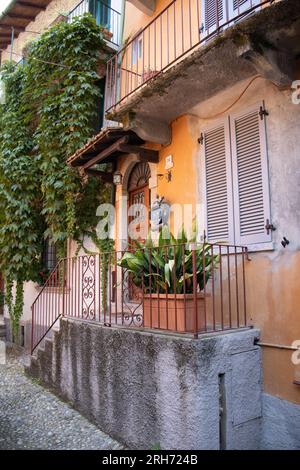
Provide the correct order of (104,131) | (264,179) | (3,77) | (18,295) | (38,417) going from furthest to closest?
(3,77) < (18,295) < (104,131) < (38,417) < (264,179)

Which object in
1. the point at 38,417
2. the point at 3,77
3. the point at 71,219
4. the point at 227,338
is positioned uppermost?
the point at 3,77

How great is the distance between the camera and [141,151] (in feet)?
19.0

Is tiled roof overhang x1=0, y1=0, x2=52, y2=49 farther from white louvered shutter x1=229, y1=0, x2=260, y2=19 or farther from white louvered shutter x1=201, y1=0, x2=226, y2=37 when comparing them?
white louvered shutter x1=229, y1=0, x2=260, y2=19

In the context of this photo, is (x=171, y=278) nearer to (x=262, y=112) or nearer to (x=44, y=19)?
(x=262, y=112)

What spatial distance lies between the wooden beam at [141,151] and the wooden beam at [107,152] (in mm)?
76

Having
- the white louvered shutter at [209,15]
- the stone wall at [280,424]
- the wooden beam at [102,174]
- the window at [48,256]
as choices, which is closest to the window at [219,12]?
the white louvered shutter at [209,15]

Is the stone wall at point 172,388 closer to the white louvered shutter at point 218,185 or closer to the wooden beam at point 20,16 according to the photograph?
the white louvered shutter at point 218,185

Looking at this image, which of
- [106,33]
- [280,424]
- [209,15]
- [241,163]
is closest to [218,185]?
[241,163]

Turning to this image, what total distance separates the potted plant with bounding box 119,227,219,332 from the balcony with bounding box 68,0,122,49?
19.4ft

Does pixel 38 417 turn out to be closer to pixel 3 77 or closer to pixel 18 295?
pixel 18 295

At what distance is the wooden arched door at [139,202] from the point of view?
6.51 m
